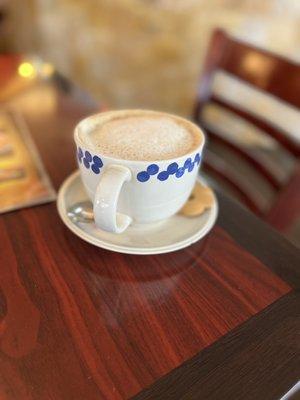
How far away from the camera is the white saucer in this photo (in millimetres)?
354

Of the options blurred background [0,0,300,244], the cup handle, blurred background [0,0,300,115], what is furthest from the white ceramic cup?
blurred background [0,0,300,115]

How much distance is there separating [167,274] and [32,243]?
0.47ft

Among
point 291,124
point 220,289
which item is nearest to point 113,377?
point 220,289

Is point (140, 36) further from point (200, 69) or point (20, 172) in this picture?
point (20, 172)

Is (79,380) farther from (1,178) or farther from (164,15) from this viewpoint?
(164,15)

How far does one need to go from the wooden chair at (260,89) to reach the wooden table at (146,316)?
262 millimetres

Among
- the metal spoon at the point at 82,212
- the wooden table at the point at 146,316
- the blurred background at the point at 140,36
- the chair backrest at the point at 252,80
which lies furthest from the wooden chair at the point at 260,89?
the blurred background at the point at 140,36

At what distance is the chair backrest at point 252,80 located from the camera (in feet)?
2.24

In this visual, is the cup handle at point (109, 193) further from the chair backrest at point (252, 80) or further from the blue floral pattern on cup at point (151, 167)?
the chair backrest at point (252, 80)

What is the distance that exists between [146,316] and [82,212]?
0.14 meters

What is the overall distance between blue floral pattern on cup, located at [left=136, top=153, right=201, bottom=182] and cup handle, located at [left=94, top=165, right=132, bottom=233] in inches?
0.5

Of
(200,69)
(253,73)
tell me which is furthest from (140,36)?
(253,73)

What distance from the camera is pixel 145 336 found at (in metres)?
0.29

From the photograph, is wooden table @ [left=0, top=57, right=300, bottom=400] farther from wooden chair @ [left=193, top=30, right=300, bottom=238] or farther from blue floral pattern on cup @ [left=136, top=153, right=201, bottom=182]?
wooden chair @ [left=193, top=30, right=300, bottom=238]
